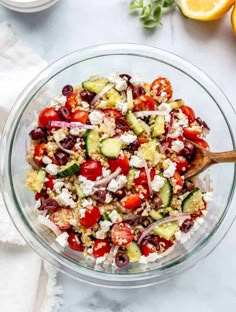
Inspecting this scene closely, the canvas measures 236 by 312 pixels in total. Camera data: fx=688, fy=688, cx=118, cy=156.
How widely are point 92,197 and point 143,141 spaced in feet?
0.70

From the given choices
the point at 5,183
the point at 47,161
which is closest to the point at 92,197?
the point at 47,161

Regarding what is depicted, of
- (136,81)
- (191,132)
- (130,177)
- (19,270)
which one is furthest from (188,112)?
(19,270)

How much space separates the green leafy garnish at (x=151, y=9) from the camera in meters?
2.16

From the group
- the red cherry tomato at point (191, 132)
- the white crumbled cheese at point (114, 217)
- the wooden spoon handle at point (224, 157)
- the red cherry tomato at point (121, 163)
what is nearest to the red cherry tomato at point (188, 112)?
the red cherry tomato at point (191, 132)

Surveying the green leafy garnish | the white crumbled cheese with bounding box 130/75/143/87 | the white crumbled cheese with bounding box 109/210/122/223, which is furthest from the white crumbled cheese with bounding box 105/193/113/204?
the green leafy garnish

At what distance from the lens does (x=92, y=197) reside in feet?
6.17

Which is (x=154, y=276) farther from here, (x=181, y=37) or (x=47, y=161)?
(x=181, y=37)

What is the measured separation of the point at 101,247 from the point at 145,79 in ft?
1.86

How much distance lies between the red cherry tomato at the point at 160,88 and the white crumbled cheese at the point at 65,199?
1.25 feet

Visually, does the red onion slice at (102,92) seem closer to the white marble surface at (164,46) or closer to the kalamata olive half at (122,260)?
the white marble surface at (164,46)

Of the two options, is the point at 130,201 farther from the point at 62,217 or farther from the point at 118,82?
the point at 118,82

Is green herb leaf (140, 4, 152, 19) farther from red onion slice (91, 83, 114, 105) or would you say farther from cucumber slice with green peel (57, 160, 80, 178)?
cucumber slice with green peel (57, 160, 80, 178)

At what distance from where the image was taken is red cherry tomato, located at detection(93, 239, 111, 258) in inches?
75.7

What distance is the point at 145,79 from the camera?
85.0 inches
